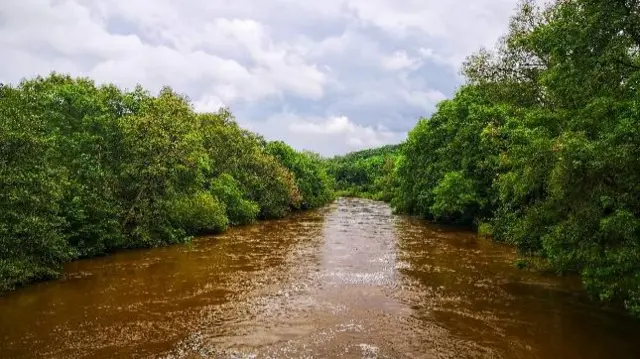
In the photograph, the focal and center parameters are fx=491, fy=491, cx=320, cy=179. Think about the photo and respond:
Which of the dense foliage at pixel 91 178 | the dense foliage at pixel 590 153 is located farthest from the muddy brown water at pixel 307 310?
the dense foliage at pixel 590 153

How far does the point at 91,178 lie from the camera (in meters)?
29.6

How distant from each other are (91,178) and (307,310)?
701 inches

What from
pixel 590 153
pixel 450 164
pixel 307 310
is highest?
pixel 450 164

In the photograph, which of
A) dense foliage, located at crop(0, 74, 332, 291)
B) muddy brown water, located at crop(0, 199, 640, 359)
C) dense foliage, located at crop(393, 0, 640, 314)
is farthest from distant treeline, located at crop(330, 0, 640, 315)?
dense foliage, located at crop(0, 74, 332, 291)

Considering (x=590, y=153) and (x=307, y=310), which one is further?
(x=307, y=310)

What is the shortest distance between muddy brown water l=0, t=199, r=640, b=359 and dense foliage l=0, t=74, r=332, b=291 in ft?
5.51

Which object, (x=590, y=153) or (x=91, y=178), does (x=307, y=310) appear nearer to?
(x=590, y=153)

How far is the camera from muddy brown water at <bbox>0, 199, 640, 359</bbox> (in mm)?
14953

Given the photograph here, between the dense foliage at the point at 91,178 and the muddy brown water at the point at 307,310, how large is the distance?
1.68 metres

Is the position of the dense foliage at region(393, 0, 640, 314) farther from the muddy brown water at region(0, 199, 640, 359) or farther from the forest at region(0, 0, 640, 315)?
the muddy brown water at region(0, 199, 640, 359)

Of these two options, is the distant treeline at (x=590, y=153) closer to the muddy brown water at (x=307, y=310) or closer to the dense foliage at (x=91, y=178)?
the muddy brown water at (x=307, y=310)

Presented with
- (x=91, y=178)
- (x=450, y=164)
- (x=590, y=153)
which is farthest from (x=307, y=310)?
(x=450, y=164)

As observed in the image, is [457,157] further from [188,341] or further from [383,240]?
[188,341]

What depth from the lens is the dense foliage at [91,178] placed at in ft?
69.8
